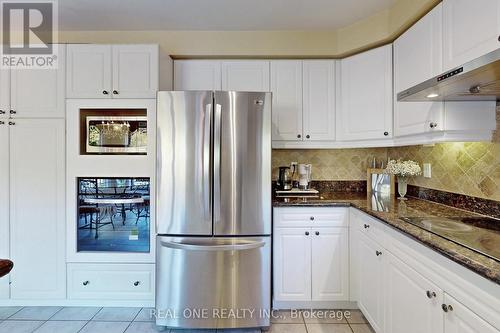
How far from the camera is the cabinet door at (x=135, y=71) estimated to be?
2.33 m

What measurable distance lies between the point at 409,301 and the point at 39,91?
10.0 ft

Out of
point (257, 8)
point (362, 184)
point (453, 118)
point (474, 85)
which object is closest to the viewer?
point (474, 85)

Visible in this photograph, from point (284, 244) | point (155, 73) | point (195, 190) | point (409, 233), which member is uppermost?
point (155, 73)

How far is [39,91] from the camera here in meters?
2.36

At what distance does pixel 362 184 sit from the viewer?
2.94m

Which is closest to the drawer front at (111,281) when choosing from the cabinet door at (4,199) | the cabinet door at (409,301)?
the cabinet door at (4,199)

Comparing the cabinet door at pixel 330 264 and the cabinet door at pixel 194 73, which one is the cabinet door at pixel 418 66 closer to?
the cabinet door at pixel 330 264

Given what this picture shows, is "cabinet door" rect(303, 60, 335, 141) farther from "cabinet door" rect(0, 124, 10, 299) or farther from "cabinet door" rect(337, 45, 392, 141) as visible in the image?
"cabinet door" rect(0, 124, 10, 299)

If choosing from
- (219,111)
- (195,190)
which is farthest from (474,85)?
(195,190)

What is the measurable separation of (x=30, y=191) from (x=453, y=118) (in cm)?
322

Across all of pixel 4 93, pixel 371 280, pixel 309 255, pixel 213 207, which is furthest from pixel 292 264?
pixel 4 93

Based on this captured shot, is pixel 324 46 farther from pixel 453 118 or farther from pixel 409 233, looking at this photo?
pixel 409 233

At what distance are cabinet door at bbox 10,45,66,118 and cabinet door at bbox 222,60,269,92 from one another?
1387 millimetres

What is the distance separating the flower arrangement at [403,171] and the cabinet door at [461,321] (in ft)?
4.36
